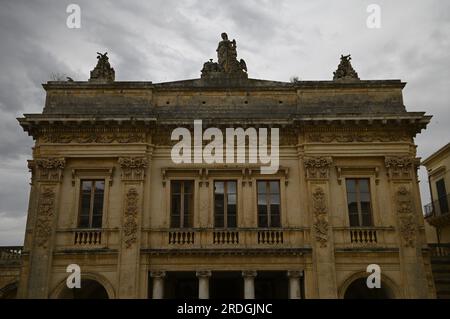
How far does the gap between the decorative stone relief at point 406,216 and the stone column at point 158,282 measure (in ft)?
32.3

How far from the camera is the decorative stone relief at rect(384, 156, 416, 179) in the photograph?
68.3 ft

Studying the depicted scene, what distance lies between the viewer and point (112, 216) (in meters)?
20.5

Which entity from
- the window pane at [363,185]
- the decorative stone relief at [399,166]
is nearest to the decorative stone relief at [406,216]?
the decorative stone relief at [399,166]

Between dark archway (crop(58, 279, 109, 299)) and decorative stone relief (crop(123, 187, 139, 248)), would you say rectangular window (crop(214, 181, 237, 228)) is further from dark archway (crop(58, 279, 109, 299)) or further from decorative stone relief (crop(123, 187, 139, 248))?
A: dark archway (crop(58, 279, 109, 299))

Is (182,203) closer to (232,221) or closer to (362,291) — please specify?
(232,221)

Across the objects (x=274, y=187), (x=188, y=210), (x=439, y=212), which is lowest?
(x=188, y=210)

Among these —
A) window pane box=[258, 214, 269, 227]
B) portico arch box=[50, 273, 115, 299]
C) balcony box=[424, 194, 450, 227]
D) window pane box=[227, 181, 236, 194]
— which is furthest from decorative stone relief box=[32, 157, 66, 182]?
balcony box=[424, 194, 450, 227]

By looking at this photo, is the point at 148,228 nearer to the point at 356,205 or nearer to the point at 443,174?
the point at 356,205

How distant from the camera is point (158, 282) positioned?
64.8 feet

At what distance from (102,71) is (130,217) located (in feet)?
24.6

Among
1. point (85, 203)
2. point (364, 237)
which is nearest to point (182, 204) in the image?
point (85, 203)
